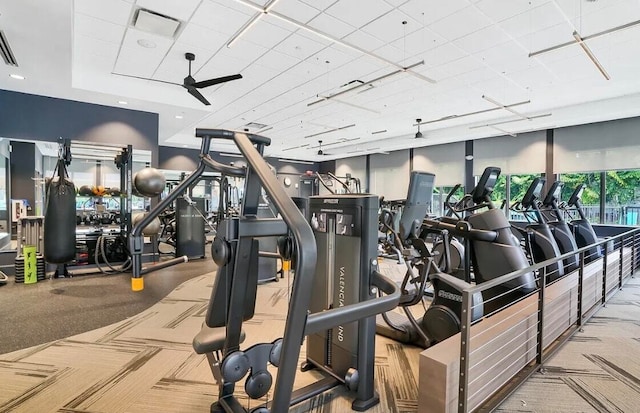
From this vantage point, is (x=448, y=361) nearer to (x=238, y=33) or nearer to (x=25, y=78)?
(x=238, y=33)

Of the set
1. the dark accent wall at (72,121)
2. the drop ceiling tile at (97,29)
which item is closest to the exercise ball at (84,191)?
A: the dark accent wall at (72,121)

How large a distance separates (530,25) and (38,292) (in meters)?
7.47

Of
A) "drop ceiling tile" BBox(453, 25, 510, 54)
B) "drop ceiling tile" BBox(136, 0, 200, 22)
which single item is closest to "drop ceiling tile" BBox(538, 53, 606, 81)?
"drop ceiling tile" BBox(453, 25, 510, 54)

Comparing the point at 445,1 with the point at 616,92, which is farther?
the point at 616,92

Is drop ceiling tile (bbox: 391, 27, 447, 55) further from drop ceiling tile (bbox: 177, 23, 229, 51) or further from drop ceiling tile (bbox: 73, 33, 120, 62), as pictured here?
drop ceiling tile (bbox: 73, 33, 120, 62)

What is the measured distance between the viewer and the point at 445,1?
3.78m

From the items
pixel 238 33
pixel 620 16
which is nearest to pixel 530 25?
pixel 620 16

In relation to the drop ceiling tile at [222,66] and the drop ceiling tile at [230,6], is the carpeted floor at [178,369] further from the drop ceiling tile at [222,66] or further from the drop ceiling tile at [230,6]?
the drop ceiling tile at [222,66]

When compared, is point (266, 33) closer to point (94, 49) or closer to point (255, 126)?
point (94, 49)

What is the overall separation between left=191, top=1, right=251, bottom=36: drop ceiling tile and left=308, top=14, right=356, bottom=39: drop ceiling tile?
79 centimetres

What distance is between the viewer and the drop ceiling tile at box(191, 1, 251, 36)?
12.9 ft

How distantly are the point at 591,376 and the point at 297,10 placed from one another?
4.51 m

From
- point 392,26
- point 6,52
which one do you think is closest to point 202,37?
point 6,52

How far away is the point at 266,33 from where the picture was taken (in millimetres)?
4551
